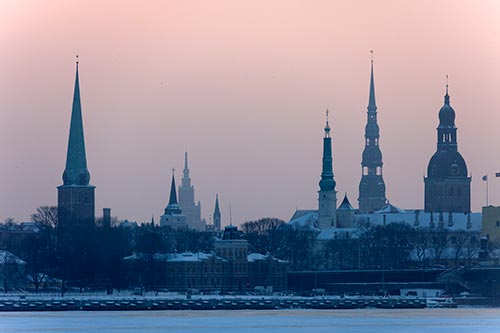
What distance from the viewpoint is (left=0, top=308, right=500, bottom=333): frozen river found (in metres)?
135

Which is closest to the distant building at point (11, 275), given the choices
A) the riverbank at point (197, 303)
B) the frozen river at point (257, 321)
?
the riverbank at point (197, 303)

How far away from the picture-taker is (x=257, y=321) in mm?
144750

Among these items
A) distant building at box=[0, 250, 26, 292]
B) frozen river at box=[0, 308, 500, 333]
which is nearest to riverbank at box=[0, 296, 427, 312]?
frozen river at box=[0, 308, 500, 333]

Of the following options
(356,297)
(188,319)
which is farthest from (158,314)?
(356,297)

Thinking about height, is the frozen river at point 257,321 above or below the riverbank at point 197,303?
below

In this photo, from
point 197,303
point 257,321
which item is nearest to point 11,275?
point 197,303

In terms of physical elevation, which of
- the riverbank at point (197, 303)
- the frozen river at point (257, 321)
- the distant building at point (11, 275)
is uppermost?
the distant building at point (11, 275)

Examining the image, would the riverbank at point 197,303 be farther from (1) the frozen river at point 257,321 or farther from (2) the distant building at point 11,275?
(2) the distant building at point 11,275

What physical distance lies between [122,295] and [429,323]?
48.7m

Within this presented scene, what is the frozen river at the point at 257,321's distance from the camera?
135 metres

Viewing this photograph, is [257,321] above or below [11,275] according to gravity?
below

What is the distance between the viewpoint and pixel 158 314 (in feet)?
517

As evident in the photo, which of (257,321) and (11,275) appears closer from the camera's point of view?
(257,321)

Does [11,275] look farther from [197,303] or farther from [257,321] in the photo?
[257,321]
